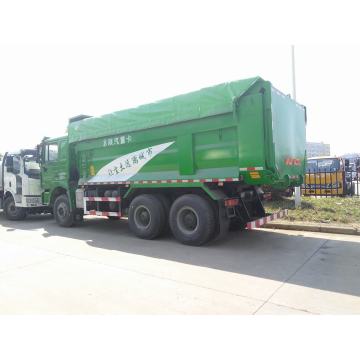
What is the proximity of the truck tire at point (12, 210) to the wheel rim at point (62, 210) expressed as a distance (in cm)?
264

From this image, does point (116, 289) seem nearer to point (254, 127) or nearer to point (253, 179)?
point (253, 179)

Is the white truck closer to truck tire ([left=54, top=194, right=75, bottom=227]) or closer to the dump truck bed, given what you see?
truck tire ([left=54, top=194, right=75, bottom=227])

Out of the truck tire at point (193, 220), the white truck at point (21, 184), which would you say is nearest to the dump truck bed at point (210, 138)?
the truck tire at point (193, 220)

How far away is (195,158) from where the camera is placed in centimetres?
657

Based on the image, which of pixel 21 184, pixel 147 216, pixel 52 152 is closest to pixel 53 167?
pixel 52 152

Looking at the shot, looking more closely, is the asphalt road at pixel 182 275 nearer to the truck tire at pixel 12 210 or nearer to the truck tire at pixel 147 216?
the truck tire at pixel 147 216

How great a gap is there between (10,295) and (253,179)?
169 inches

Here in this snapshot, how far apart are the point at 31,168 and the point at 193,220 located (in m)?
7.31

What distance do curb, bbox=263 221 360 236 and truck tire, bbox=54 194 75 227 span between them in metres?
5.64

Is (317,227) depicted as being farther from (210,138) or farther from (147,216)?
(147,216)

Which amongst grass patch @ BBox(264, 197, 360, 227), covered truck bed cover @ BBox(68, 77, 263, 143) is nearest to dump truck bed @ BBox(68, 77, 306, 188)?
covered truck bed cover @ BBox(68, 77, 263, 143)

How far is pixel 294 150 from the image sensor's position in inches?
268

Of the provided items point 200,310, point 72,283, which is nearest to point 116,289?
point 72,283

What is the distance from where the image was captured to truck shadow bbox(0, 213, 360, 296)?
446 centimetres
